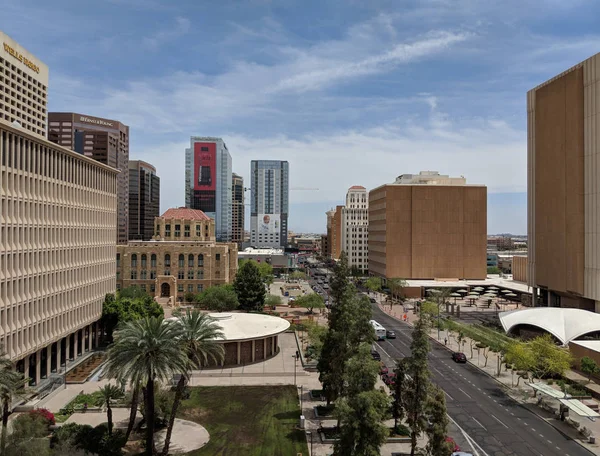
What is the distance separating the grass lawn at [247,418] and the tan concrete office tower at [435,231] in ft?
325

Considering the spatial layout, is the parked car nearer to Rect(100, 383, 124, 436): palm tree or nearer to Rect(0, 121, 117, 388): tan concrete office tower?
Rect(100, 383, 124, 436): palm tree

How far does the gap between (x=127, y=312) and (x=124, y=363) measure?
40.8 meters

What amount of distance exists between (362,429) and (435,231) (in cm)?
12123

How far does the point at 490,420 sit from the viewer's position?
1793 inches

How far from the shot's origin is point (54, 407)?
4856 centimetres

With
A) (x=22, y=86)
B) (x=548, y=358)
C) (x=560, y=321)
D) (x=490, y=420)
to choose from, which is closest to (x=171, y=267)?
(x=22, y=86)

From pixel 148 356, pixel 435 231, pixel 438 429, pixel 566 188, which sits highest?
pixel 566 188

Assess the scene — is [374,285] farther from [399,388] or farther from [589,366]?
[399,388]

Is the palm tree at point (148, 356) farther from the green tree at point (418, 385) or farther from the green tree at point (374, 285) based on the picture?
the green tree at point (374, 285)

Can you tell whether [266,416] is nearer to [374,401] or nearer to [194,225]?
[374,401]

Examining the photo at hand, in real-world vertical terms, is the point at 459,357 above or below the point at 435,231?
below

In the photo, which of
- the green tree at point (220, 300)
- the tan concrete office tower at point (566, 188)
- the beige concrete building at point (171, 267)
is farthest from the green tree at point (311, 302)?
the tan concrete office tower at point (566, 188)

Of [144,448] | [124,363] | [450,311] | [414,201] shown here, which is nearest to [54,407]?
[144,448]

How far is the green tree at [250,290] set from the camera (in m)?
106
